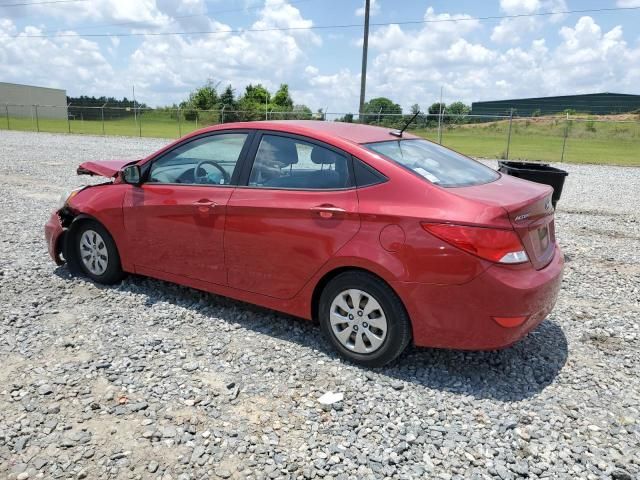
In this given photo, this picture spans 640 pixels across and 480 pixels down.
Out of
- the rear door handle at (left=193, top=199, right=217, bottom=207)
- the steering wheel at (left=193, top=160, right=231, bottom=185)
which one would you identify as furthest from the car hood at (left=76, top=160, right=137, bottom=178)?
the rear door handle at (left=193, top=199, right=217, bottom=207)

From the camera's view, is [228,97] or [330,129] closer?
[330,129]

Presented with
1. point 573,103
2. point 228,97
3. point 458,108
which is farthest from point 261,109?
point 573,103

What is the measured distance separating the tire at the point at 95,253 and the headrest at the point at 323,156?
2.25 m

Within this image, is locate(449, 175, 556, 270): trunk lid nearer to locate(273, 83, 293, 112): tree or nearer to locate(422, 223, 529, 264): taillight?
locate(422, 223, 529, 264): taillight

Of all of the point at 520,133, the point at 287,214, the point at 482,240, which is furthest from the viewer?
the point at 520,133

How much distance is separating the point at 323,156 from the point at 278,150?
1.44 feet

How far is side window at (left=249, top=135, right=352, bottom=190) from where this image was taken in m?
3.68

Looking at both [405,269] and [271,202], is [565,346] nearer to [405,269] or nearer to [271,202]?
[405,269]

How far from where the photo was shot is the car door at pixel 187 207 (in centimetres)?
418

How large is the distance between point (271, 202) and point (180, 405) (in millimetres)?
1516

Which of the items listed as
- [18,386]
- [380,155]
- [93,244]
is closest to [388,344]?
[380,155]

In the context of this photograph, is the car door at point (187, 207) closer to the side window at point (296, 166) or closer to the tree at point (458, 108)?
the side window at point (296, 166)

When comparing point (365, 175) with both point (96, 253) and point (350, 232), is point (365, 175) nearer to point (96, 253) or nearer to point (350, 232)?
point (350, 232)

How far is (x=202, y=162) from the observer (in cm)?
446
